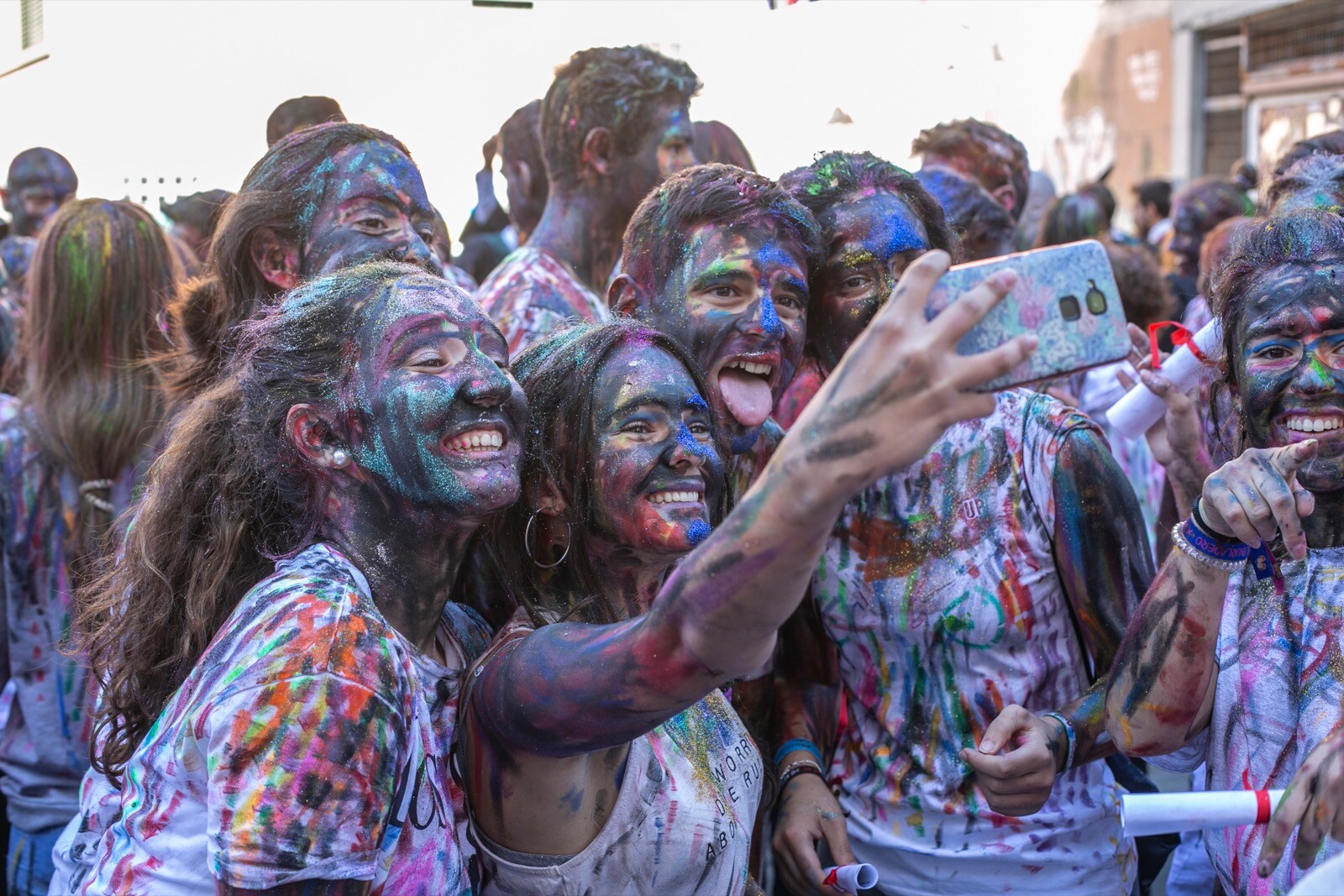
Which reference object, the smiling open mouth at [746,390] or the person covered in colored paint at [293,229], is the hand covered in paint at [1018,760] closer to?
the smiling open mouth at [746,390]

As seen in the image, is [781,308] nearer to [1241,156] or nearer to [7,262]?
[7,262]

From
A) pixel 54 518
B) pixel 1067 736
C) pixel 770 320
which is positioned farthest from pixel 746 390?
pixel 54 518

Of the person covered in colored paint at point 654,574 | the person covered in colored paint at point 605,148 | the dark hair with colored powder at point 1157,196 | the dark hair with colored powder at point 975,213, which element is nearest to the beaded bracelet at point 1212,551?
the person covered in colored paint at point 654,574

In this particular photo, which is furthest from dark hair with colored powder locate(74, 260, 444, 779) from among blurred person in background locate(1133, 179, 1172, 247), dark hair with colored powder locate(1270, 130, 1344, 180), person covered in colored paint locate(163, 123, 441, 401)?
blurred person in background locate(1133, 179, 1172, 247)

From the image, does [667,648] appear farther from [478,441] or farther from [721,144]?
[721,144]

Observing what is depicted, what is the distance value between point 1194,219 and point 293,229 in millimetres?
5431


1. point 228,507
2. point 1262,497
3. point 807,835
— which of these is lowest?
point 807,835

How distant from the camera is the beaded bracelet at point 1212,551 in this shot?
1.98 m

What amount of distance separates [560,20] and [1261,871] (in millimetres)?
4066

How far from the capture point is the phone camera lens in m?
1.55

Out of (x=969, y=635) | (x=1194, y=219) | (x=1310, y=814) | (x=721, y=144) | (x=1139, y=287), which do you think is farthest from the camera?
(x=1194, y=219)

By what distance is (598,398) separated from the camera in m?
2.14

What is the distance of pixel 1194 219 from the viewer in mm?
6770

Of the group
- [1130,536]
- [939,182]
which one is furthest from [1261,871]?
[939,182]
